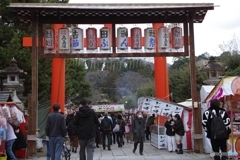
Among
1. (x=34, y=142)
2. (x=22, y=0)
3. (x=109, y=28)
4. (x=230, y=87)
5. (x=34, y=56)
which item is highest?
(x=22, y=0)

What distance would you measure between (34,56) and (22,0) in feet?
21.8

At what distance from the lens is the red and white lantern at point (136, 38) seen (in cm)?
1577

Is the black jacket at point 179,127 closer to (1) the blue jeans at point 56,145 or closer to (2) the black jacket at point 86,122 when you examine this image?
(2) the black jacket at point 86,122

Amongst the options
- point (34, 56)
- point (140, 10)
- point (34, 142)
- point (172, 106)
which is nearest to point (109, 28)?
point (140, 10)

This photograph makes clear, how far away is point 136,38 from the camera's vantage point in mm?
15875

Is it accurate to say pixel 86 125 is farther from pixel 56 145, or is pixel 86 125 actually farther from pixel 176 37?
pixel 176 37

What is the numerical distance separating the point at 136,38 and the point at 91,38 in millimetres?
1916

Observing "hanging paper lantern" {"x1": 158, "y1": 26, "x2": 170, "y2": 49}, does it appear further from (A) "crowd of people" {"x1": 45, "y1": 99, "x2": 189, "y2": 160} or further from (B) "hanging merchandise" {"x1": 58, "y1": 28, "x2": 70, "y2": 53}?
(B) "hanging merchandise" {"x1": 58, "y1": 28, "x2": 70, "y2": 53}

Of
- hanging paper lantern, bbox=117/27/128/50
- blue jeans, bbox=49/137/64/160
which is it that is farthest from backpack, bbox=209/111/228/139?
hanging paper lantern, bbox=117/27/128/50

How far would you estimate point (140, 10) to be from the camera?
48.6 feet

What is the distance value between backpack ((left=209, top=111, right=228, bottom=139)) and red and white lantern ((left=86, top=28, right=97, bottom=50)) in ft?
22.8

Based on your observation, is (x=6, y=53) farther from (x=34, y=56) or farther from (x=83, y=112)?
(x=83, y=112)

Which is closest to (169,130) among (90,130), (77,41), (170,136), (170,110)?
(170,136)

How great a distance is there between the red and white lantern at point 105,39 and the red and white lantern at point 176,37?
271cm
